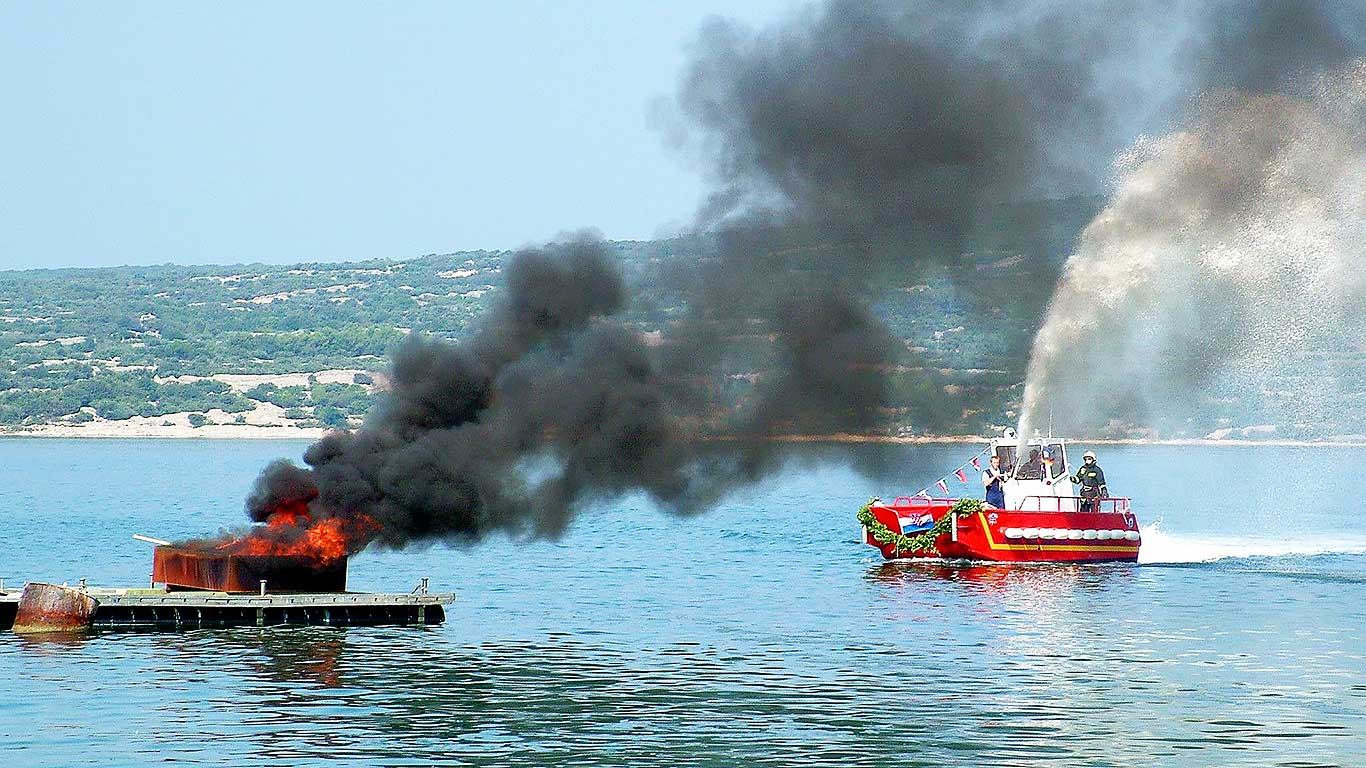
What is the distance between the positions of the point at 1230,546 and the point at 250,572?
1597 inches

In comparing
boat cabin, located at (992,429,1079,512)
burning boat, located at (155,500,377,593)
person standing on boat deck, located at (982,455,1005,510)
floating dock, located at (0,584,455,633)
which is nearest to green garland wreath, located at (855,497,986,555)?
person standing on boat deck, located at (982,455,1005,510)

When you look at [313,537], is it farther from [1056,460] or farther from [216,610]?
[1056,460]

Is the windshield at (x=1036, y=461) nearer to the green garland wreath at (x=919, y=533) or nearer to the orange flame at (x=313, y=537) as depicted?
the green garland wreath at (x=919, y=533)

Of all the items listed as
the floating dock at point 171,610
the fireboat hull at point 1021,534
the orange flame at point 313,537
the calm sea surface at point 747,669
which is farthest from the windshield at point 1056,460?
the floating dock at point 171,610

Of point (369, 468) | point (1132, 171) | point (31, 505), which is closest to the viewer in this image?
point (369, 468)

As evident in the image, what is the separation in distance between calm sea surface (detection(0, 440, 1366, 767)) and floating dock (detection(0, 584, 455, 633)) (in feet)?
2.00

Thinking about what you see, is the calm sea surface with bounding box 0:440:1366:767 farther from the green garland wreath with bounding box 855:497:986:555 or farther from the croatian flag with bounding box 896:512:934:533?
the croatian flag with bounding box 896:512:934:533

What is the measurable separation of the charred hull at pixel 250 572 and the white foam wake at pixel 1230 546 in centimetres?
2966

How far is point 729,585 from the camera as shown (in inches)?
2301

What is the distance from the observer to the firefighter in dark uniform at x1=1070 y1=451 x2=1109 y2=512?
59.3 metres

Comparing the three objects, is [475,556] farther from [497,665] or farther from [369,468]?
[497,665]

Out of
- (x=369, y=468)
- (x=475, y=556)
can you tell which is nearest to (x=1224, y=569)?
(x=475, y=556)

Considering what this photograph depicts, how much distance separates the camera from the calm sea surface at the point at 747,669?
1230 inches

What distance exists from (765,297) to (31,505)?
198 ft
